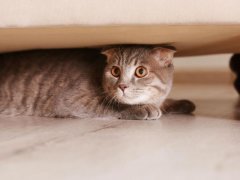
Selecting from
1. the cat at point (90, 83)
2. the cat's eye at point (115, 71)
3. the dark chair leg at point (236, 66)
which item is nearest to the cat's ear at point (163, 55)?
the cat at point (90, 83)

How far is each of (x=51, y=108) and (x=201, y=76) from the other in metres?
2.00

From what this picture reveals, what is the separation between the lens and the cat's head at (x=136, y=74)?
1850 mm

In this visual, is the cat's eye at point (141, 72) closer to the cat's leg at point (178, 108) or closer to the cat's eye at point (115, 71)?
the cat's eye at point (115, 71)

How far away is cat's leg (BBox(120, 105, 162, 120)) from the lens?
6.14 feet

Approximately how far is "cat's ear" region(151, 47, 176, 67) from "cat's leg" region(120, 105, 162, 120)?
200mm

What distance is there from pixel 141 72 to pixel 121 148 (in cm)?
62

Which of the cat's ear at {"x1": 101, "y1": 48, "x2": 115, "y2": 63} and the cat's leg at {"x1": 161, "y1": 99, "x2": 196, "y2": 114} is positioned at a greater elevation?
the cat's ear at {"x1": 101, "y1": 48, "x2": 115, "y2": 63}

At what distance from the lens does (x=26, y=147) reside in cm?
133

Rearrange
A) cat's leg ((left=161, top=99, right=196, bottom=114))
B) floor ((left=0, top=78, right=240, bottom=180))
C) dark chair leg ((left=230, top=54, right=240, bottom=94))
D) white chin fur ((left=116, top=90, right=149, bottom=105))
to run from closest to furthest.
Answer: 1. floor ((left=0, top=78, right=240, bottom=180))
2. white chin fur ((left=116, top=90, right=149, bottom=105))
3. cat's leg ((left=161, top=99, right=196, bottom=114))
4. dark chair leg ((left=230, top=54, right=240, bottom=94))

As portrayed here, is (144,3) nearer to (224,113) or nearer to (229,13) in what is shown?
(229,13)

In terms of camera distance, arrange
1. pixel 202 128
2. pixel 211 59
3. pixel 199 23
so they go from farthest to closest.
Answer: pixel 211 59 → pixel 202 128 → pixel 199 23

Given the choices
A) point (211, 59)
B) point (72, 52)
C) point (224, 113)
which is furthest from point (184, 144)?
point (211, 59)

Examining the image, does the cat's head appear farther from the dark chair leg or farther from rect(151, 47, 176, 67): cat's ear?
the dark chair leg

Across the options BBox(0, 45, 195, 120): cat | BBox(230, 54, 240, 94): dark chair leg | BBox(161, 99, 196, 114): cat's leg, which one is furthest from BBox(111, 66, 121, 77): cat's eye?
BBox(230, 54, 240, 94): dark chair leg
